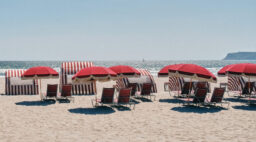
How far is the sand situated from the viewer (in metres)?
6.51

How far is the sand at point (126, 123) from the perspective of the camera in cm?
651

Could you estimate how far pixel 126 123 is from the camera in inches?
315

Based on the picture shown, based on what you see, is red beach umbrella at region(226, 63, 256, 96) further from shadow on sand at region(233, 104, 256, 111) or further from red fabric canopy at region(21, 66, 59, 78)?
red fabric canopy at region(21, 66, 59, 78)

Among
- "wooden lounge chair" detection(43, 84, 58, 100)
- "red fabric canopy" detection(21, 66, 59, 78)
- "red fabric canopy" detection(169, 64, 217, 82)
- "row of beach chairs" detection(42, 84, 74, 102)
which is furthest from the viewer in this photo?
"wooden lounge chair" detection(43, 84, 58, 100)

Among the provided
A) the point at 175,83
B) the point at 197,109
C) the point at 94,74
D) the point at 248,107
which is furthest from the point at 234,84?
the point at 94,74

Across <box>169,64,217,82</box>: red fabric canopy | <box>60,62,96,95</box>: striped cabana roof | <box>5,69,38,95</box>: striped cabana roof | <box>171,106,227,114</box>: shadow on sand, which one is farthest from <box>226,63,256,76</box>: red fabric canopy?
<box>5,69,38,95</box>: striped cabana roof

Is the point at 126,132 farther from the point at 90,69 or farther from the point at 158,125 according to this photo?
the point at 90,69

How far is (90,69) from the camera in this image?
32.7ft

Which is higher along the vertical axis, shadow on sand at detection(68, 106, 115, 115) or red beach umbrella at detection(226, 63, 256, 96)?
red beach umbrella at detection(226, 63, 256, 96)

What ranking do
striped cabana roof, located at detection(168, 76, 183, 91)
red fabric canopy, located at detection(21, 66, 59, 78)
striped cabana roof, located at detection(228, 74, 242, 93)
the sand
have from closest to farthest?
the sand → red fabric canopy, located at detection(21, 66, 59, 78) → striped cabana roof, located at detection(168, 76, 183, 91) → striped cabana roof, located at detection(228, 74, 242, 93)

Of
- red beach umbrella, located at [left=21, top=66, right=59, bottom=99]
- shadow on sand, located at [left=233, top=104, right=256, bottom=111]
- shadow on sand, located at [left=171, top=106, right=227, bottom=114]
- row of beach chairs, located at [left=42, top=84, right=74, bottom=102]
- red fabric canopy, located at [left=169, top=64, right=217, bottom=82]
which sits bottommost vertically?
shadow on sand, located at [left=233, top=104, right=256, bottom=111]

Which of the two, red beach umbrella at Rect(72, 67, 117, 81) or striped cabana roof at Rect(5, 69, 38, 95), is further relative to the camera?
striped cabana roof at Rect(5, 69, 38, 95)

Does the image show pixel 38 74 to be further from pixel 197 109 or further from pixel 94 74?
pixel 197 109

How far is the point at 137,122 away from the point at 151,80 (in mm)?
8352
